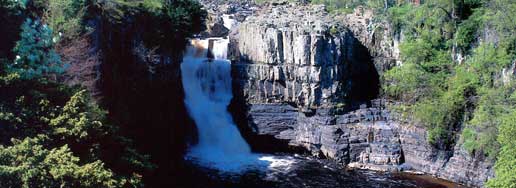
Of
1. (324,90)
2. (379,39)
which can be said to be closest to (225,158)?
(324,90)

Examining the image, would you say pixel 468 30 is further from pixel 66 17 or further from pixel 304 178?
pixel 66 17

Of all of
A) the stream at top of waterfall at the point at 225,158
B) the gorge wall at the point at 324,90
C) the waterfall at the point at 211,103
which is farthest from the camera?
the waterfall at the point at 211,103

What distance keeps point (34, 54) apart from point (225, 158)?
18.8 meters

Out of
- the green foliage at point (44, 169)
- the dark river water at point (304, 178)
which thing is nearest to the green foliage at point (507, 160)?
the dark river water at point (304, 178)

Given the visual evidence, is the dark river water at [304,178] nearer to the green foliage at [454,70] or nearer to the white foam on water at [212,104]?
the green foliage at [454,70]

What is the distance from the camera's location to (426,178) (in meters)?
36.8

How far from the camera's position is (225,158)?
1578 inches

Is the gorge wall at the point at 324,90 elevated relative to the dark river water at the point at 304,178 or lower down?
elevated

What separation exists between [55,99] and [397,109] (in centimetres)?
2434

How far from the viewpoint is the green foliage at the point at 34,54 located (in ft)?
74.9

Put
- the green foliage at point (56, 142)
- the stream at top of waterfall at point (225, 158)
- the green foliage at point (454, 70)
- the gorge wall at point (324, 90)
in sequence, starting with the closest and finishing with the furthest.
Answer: the green foliage at point (56, 142)
the green foliage at point (454, 70)
the stream at top of waterfall at point (225, 158)
the gorge wall at point (324, 90)

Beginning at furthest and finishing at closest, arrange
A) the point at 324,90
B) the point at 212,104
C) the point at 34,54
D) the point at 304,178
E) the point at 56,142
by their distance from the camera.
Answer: the point at 212,104, the point at 324,90, the point at 304,178, the point at 34,54, the point at 56,142

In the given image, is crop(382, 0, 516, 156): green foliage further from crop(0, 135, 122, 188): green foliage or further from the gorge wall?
crop(0, 135, 122, 188): green foliage

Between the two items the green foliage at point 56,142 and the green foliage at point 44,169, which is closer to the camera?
the green foliage at point 44,169
